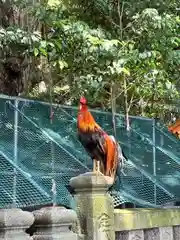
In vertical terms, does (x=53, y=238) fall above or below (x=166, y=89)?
below

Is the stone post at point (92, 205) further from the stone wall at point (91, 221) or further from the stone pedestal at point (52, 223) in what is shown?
the stone pedestal at point (52, 223)

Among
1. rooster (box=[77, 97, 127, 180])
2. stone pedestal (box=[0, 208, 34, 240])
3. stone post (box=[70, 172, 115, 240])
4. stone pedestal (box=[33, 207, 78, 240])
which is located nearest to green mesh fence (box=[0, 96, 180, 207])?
stone post (box=[70, 172, 115, 240])

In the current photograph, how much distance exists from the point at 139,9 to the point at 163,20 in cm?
88

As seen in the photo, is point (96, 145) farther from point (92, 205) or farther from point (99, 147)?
point (92, 205)

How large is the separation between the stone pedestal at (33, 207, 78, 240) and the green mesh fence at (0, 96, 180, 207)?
0.73 m

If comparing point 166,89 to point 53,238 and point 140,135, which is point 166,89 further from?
point 53,238

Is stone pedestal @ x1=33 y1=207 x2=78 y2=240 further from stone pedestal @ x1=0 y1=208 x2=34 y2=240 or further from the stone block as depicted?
the stone block

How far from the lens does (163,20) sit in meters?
7.19

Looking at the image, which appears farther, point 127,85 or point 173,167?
point 127,85

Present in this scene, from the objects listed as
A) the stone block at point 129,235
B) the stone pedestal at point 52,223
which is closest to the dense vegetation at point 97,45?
the stone block at point 129,235

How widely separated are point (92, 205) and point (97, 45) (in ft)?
10.6

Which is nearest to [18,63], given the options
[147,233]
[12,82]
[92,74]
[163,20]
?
[12,82]

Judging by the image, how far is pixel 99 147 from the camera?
15.9 feet

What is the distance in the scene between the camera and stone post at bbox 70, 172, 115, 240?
4148mm
